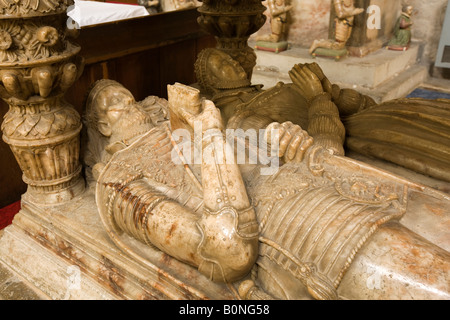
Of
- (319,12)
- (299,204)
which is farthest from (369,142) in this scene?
(319,12)

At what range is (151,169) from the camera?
207cm

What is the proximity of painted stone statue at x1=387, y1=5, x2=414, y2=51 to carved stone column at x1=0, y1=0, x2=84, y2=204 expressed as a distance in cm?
511

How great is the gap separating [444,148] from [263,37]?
419 cm

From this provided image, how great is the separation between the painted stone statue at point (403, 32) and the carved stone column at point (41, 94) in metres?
5.11

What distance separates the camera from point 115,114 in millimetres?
2369

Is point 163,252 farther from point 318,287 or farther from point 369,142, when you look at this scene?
point 369,142

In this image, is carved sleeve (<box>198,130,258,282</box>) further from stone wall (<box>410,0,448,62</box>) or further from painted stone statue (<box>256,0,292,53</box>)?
stone wall (<box>410,0,448,62</box>)

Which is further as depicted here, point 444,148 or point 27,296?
point 444,148

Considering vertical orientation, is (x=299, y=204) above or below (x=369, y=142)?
above

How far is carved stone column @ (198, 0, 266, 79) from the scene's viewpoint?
3605 mm

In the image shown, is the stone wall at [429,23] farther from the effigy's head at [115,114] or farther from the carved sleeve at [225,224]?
the carved sleeve at [225,224]

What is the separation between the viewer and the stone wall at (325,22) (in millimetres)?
5941

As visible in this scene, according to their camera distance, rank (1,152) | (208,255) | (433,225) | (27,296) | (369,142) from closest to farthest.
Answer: (208,255) < (433,225) < (27,296) < (369,142) < (1,152)
